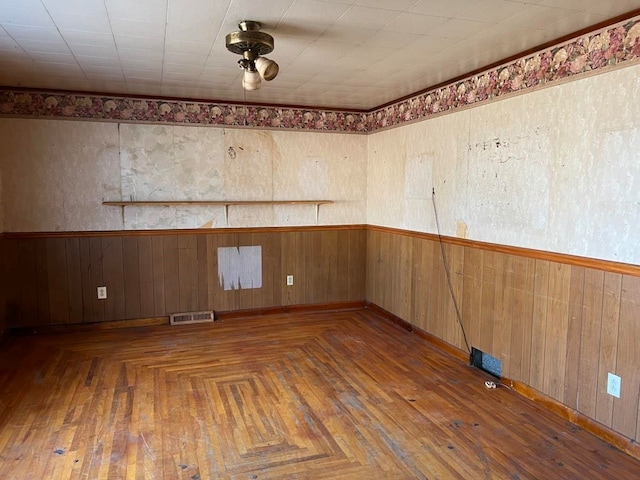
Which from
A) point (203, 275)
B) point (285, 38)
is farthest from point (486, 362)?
point (203, 275)

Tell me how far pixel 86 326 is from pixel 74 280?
1.52 ft

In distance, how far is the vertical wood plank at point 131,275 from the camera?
4508 mm

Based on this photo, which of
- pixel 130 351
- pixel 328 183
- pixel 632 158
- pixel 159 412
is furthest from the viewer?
pixel 328 183

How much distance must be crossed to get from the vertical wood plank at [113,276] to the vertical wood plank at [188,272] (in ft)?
1.85

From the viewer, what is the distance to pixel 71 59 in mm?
3174

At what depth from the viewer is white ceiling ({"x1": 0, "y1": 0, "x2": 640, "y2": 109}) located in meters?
2.25

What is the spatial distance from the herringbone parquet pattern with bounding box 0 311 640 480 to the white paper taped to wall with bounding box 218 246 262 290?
0.90m

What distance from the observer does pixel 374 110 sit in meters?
5.09

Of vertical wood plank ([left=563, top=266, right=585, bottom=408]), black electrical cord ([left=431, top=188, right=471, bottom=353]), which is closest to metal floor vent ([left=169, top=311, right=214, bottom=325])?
black electrical cord ([left=431, top=188, right=471, bottom=353])

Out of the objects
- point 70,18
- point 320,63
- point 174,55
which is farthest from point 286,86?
point 70,18

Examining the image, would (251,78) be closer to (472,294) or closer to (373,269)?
(472,294)

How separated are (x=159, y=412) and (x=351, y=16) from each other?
254 cm

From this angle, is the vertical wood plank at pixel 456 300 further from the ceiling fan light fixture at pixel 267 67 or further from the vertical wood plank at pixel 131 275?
the vertical wood plank at pixel 131 275

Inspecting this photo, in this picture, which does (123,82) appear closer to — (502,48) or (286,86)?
(286,86)
